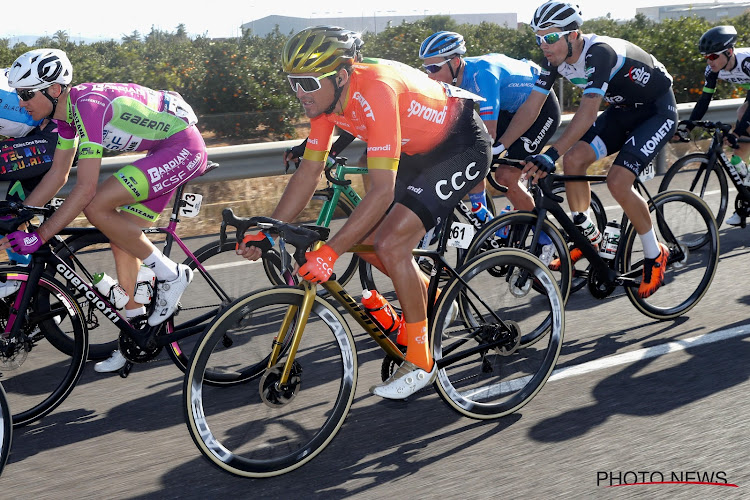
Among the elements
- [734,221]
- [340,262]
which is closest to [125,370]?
[340,262]

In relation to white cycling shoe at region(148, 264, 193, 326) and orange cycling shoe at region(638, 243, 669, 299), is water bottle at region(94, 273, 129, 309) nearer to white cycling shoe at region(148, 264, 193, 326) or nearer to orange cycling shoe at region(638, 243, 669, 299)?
white cycling shoe at region(148, 264, 193, 326)

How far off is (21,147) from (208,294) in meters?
1.65

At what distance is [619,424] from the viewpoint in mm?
4094

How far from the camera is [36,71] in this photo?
4.64 m

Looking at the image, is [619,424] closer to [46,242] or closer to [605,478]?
[605,478]

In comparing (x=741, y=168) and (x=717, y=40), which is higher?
(x=717, y=40)

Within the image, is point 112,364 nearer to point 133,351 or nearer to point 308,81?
point 133,351

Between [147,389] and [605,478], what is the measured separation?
269 cm

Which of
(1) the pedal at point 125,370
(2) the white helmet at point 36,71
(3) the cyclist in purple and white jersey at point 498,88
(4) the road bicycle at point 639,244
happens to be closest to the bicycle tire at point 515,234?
(4) the road bicycle at point 639,244

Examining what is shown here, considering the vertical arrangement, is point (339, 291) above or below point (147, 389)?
above

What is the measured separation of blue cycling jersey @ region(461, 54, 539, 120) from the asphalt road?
85.1 inches

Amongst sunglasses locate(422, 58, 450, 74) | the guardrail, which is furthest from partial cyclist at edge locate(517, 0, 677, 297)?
the guardrail

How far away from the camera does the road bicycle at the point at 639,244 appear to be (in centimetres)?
500

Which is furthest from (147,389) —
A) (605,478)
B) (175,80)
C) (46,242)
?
(175,80)
